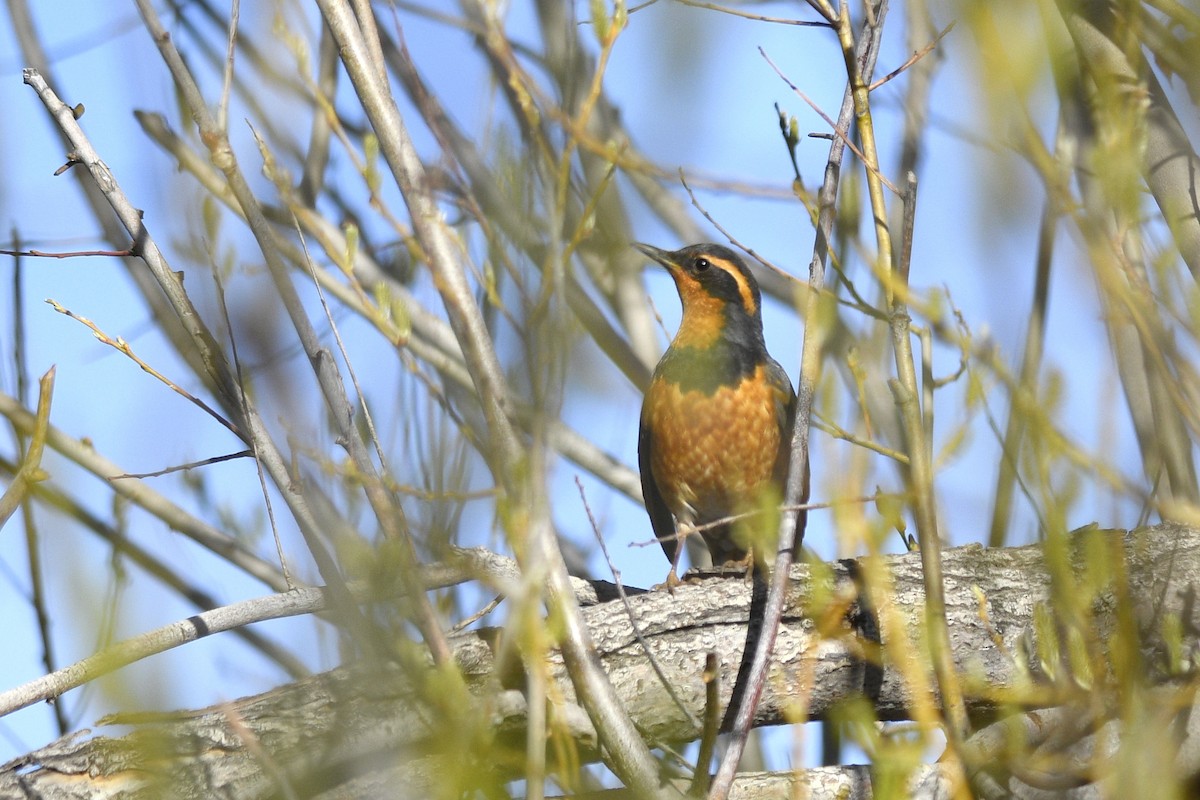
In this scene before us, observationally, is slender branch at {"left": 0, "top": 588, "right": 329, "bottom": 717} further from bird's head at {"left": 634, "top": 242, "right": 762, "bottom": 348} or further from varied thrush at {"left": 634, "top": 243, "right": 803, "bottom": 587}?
bird's head at {"left": 634, "top": 242, "right": 762, "bottom": 348}

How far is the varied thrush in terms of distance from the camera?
596cm

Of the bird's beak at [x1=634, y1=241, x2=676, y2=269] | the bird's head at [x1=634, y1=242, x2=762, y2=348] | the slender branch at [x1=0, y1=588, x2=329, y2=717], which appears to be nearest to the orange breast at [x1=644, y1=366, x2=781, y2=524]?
the bird's head at [x1=634, y1=242, x2=762, y2=348]

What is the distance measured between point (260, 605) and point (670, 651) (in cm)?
151

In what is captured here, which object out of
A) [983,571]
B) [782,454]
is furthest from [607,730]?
[782,454]

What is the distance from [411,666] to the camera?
187 centimetres

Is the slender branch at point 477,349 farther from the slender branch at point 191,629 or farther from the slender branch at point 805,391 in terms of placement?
the slender branch at point 191,629

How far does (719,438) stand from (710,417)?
0.42 feet

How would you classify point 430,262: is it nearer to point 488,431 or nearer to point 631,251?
point 488,431

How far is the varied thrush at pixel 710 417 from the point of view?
5957 mm

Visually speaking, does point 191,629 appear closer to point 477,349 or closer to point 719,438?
point 477,349

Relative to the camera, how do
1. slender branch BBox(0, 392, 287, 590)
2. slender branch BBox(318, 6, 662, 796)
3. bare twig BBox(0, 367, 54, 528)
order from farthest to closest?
1. slender branch BBox(0, 392, 287, 590)
2. bare twig BBox(0, 367, 54, 528)
3. slender branch BBox(318, 6, 662, 796)

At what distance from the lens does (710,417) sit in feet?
19.4

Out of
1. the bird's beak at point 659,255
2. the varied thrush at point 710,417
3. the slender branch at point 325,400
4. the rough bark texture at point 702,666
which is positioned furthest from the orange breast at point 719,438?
the slender branch at point 325,400

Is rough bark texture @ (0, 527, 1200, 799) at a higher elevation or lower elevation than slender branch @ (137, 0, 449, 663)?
lower
